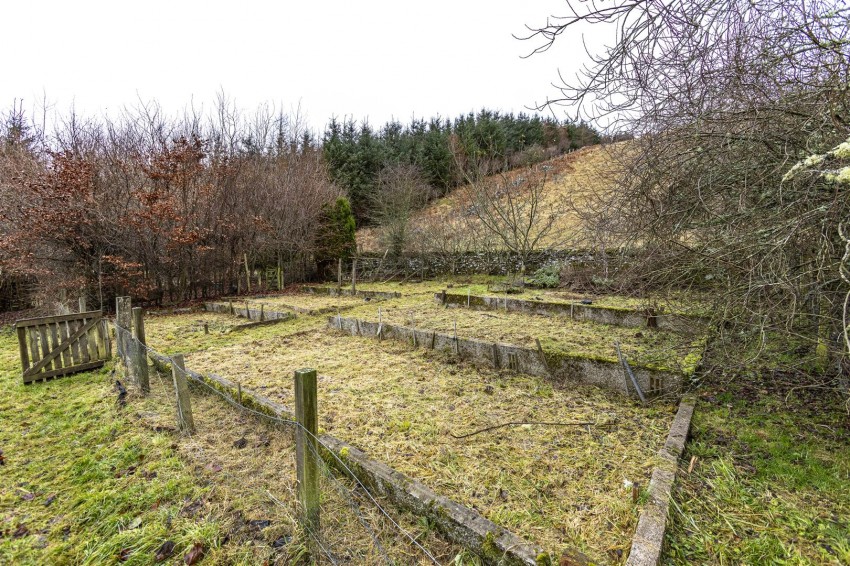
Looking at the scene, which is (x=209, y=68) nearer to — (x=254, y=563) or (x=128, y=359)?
(x=128, y=359)

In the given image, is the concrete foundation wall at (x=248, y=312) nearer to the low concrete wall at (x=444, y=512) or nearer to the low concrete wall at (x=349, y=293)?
the low concrete wall at (x=349, y=293)

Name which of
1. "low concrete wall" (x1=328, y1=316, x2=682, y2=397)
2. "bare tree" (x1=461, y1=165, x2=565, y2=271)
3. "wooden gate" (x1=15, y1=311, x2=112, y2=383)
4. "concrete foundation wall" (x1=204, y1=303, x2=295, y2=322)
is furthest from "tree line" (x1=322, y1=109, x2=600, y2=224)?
"low concrete wall" (x1=328, y1=316, x2=682, y2=397)

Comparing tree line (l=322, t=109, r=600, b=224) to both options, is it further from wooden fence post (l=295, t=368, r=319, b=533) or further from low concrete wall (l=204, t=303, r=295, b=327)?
wooden fence post (l=295, t=368, r=319, b=533)

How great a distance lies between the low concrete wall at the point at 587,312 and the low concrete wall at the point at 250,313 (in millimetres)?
3922

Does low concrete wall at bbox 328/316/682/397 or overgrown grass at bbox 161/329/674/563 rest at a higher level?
low concrete wall at bbox 328/316/682/397

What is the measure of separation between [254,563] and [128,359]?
4.17 m

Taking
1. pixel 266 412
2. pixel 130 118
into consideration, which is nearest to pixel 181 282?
pixel 130 118

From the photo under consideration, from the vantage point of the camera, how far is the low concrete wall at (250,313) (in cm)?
855

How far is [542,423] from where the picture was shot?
3.42 metres

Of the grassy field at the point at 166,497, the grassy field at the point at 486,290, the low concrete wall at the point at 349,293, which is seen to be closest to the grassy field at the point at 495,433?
the grassy field at the point at 166,497

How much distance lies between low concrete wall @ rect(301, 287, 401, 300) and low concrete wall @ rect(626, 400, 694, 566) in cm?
854

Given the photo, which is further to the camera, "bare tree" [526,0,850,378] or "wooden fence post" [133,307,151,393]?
"wooden fence post" [133,307,151,393]

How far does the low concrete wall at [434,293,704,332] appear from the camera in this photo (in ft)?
19.2

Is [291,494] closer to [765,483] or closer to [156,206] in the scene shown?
[765,483]
